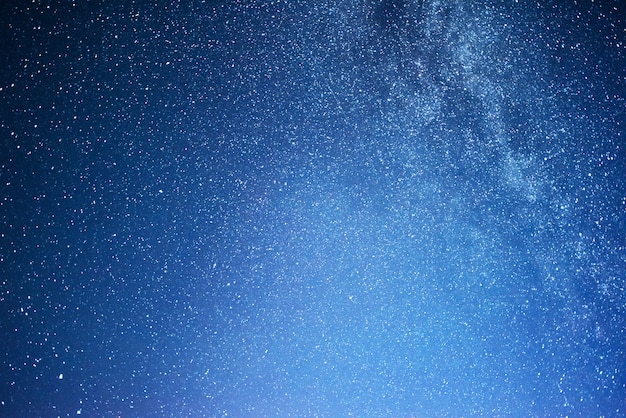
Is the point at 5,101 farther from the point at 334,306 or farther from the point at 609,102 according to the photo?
the point at 609,102

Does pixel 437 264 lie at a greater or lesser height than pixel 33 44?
lesser

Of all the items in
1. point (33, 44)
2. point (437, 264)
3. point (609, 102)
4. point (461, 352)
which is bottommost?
point (461, 352)

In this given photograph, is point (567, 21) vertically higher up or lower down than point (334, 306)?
higher up

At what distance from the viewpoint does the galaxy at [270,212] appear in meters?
0.94

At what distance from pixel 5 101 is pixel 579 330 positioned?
97cm

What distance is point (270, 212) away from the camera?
94 cm

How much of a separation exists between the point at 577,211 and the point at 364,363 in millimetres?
419

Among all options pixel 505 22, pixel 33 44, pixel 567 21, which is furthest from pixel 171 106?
pixel 567 21

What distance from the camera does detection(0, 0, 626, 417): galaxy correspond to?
36.9 inches

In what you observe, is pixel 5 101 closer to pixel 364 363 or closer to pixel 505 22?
pixel 364 363

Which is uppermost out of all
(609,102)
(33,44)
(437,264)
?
(33,44)

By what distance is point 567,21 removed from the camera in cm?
98

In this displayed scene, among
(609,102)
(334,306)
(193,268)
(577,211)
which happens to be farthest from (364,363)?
(609,102)

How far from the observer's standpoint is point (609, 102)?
39.1 inches
